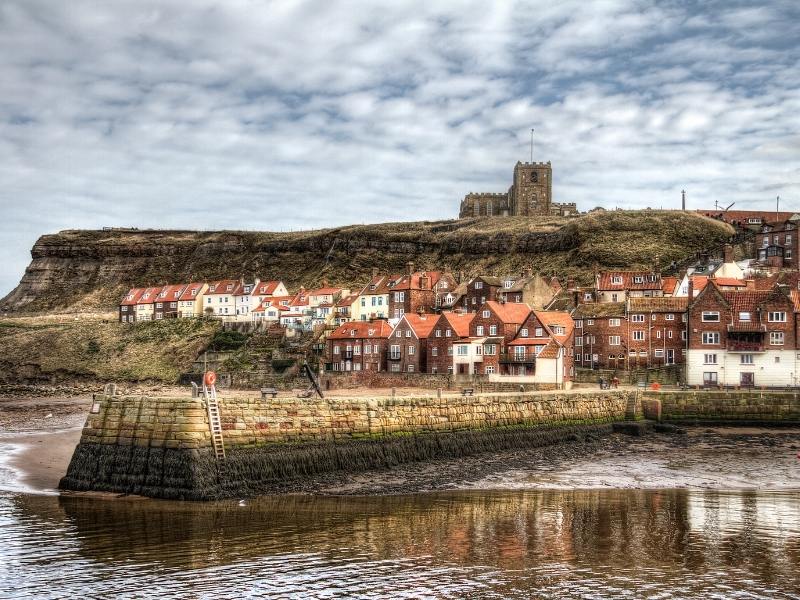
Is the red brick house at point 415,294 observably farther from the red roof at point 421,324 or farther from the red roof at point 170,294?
the red roof at point 170,294

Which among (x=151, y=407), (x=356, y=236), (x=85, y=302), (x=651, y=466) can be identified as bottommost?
(x=651, y=466)

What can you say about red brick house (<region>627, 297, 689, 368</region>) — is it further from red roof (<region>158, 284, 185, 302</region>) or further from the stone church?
the stone church

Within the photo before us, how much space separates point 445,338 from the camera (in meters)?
69.9

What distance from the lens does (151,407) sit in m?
26.6

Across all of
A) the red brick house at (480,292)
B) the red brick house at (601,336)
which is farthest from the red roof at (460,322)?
the red brick house at (480,292)

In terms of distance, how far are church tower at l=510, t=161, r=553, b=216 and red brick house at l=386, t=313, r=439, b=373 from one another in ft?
332

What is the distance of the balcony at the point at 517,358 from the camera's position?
207 ft

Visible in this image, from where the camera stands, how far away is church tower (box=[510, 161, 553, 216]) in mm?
172250

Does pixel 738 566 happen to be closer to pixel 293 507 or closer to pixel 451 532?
pixel 451 532

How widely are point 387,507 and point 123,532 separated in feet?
25.1

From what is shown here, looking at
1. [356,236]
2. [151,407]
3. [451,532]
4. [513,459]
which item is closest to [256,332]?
[356,236]

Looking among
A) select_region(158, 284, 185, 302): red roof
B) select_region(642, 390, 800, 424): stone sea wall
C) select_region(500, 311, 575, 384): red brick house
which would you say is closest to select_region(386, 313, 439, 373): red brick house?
select_region(500, 311, 575, 384): red brick house

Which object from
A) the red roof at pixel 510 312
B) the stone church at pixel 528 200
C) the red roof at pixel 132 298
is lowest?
the red roof at pixel 510 312

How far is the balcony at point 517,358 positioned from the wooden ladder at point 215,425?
131 ft
